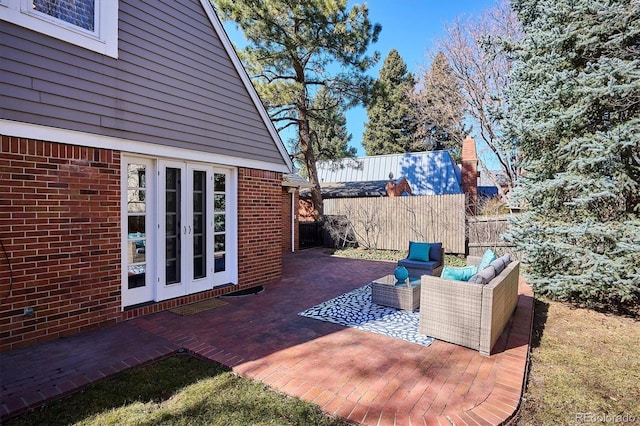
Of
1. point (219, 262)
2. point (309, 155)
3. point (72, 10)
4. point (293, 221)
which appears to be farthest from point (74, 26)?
point (309, 155)

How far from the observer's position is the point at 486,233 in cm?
1076

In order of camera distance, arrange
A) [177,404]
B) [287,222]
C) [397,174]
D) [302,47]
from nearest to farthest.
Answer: [177,404] → [302,47] → [287,222] → [397,174]

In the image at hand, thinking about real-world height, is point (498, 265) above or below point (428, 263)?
above

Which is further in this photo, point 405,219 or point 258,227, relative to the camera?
point 405,219

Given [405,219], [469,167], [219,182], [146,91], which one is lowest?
[405,219]

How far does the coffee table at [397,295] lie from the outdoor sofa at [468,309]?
39.1 inches

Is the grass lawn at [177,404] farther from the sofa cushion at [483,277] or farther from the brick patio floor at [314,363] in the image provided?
the sofa cushion at [483,277]

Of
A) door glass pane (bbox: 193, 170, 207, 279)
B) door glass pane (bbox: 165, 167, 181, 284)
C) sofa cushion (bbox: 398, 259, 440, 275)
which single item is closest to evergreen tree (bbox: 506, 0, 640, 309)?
sofa cushion (bbox: 398, 259, 440, 275)

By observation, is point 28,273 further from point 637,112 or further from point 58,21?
point 637,112

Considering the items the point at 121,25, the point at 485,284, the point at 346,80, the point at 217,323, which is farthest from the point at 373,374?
the point at 346,80

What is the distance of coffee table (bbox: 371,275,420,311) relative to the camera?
5.26 m

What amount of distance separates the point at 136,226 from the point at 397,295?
13.8 ft

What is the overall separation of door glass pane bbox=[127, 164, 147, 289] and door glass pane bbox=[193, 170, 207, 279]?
843 mm

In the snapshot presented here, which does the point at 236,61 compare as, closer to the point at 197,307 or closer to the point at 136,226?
the point at 136,226
